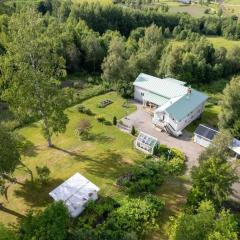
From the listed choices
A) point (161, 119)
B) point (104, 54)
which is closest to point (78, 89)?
point (104, 54)

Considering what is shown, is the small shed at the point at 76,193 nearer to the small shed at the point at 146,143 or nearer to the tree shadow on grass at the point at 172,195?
the tree shadow on grass at the point at 172,195

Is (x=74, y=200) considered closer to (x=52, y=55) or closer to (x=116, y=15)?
(x=52, y=55)

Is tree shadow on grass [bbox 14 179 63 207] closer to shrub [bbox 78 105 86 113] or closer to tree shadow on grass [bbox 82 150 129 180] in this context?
tree shadow on grass [bbox 82 150 129 180]

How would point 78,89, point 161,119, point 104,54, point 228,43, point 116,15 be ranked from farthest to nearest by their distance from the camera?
point 228,43
point 116,15
point 104,54
point 78,89
point 161,119

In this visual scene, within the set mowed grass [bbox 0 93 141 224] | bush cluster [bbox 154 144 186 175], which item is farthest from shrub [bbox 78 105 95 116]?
bush cluster [bbox 154 144 186 175]

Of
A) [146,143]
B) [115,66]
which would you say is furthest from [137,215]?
[115,66]

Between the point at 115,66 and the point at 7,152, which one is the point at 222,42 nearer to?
the point at 115,66
